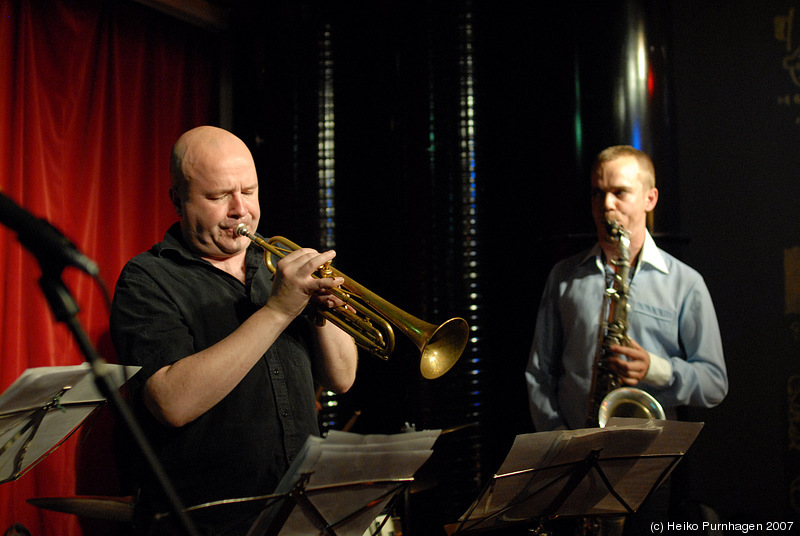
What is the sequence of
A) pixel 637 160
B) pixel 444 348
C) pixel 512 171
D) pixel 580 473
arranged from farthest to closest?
pixel 512 171
pixel 637 160
pixel 444 348
pixel 580 473

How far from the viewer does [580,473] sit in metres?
2.01

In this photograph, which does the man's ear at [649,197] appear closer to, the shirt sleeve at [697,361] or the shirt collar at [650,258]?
the shirt collar at [650,258]

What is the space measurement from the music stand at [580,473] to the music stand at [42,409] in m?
1.07

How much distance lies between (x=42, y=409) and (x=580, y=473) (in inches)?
60.8

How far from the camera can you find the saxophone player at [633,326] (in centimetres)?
279

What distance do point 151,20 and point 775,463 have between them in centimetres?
465

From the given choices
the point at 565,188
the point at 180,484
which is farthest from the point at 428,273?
the point at 180,484

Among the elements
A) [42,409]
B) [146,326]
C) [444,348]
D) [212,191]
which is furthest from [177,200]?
[444,348]

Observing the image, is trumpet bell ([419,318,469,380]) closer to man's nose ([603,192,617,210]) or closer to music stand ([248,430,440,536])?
music stand ([248,430,440,536])

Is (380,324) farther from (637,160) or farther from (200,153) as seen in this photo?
(637,160)

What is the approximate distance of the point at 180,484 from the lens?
1895 mm

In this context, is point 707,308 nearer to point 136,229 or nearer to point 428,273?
point 428,273

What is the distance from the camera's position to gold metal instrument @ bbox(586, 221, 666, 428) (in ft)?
9.07

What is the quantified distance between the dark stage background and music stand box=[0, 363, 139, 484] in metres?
2.21
